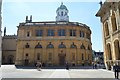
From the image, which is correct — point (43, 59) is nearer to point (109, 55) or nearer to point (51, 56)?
point (51, 56)

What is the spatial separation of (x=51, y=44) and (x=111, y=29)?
→ 25.7 metres

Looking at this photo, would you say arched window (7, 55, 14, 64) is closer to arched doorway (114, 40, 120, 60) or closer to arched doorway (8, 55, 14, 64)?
arched doorway (8, 55, 14, 64)

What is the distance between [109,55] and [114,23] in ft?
16.0

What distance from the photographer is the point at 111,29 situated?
2223 centimetres

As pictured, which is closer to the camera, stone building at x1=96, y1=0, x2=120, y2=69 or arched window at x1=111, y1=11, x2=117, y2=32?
stone building at x1=96, y1=0, x2=120, y2=69

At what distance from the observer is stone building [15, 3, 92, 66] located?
4550 centimetres

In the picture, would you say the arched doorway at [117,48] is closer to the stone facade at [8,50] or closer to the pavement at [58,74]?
the pavement at [58,74]

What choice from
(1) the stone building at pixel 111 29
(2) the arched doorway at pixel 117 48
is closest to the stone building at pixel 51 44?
(1) the stone building at pixel 111 29

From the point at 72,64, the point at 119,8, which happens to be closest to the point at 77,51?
the point at 72,64

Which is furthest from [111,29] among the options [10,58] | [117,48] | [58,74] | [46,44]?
[10,58]

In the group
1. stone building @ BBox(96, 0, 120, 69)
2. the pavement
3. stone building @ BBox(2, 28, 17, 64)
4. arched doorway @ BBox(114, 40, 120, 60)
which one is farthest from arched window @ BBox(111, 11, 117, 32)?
stone building @ BBox(2, 28, 17, 64)

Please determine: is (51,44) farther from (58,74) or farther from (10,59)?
(10,59)

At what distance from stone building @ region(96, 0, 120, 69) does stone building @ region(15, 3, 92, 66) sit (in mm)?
20555

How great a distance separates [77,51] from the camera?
46.0 metres
